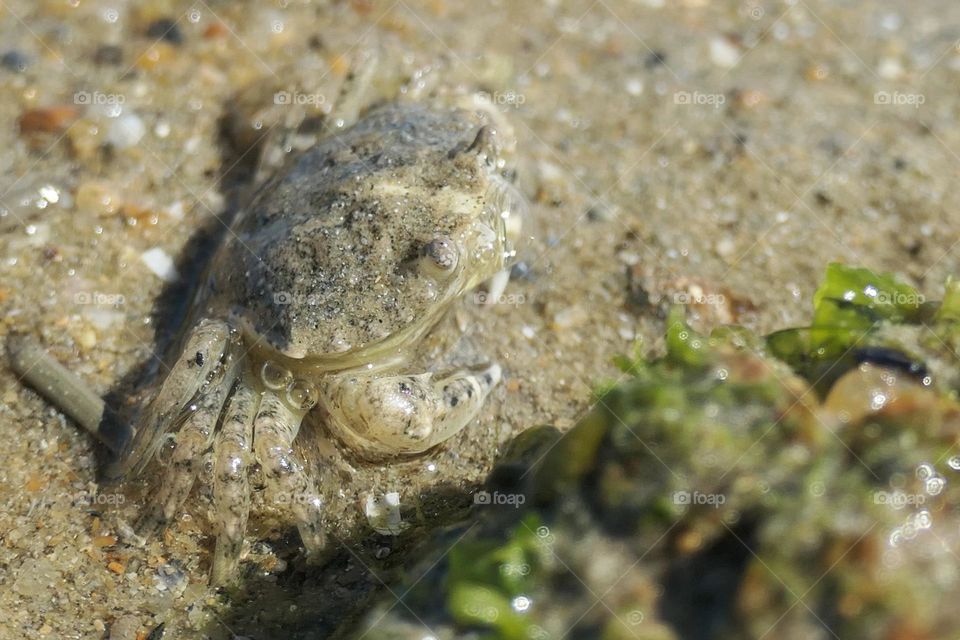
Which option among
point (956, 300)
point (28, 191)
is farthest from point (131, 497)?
point (956, 300)

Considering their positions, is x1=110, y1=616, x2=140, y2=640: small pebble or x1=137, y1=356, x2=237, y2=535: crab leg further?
x1=137, y1=356, x2=237, y2=535: crab leg

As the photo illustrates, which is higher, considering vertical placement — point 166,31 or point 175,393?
point 166,31

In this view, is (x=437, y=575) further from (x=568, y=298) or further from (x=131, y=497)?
(x=568, y=298)
